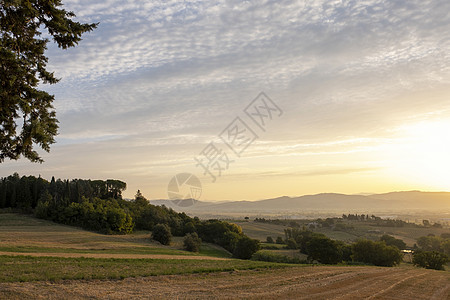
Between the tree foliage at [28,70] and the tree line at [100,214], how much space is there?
176 ft

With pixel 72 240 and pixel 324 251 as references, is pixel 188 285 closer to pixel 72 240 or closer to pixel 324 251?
pixel 324 251

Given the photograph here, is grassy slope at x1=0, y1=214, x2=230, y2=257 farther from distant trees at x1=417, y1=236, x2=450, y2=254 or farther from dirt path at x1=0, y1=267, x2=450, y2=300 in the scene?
distant trees at x1=417, y1=236, x2=450, y2=254

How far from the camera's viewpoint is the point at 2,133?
16922 millimetres

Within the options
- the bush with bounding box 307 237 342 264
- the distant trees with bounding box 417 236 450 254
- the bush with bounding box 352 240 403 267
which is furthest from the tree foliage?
the distant trees with bounding box 417 236 450 254

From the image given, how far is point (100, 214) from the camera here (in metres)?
82.9

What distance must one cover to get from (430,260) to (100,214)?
72226 mm

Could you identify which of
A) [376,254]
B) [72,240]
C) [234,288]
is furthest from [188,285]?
[376,254]

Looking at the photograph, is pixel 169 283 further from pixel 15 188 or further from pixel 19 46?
pixel 15 188

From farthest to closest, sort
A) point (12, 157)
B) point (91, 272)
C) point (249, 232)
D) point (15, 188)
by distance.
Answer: point (249, 232) < point (15, 188) < point (91, 272) < point (12, 157)

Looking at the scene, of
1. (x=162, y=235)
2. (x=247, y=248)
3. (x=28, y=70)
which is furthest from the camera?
(x=162, y=235)

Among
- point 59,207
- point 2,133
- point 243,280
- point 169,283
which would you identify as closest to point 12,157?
point 2,133

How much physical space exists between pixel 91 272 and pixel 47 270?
9.13ft

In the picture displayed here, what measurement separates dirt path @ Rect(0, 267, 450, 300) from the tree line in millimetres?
41744

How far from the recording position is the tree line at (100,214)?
264 ft
